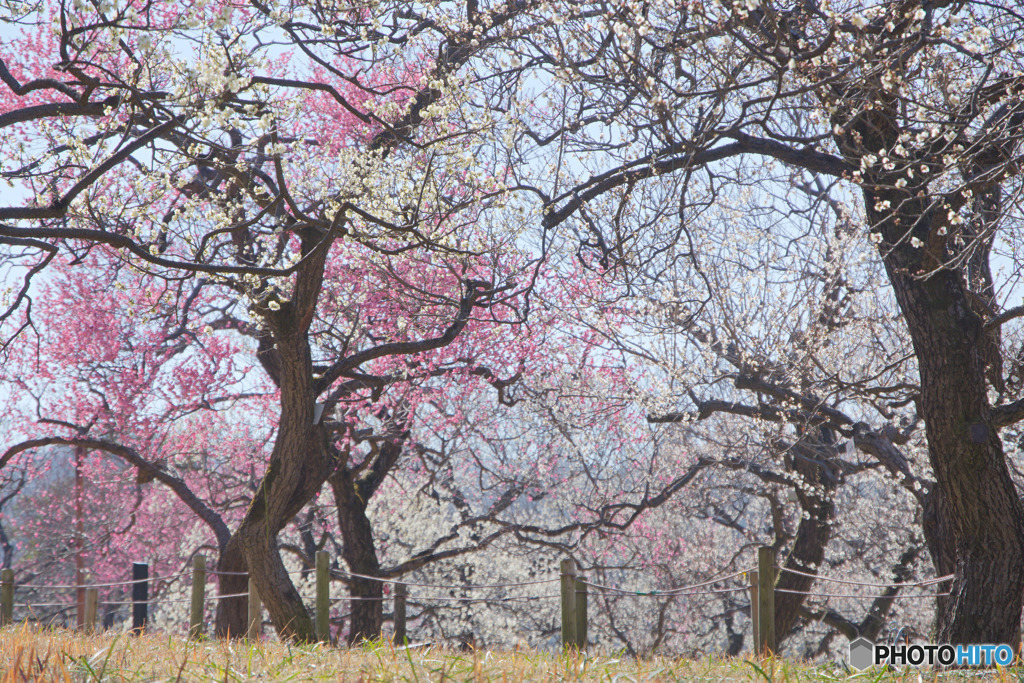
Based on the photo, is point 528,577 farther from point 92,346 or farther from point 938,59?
point 938,59

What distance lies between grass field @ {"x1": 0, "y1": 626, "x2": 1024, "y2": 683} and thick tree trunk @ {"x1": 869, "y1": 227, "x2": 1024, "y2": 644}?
1417 millimetres

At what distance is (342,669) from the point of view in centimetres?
276

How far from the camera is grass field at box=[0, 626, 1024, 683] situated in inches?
100

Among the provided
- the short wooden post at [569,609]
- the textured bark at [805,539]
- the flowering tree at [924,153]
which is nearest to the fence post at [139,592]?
the short wooden post at [569,609]

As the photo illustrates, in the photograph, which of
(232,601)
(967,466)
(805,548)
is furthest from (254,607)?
(805,548)

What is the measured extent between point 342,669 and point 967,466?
3778 millimetres

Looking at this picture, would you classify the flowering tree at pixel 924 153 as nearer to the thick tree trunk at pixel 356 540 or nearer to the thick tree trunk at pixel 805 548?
the thick tree trunk at pixel 805 548

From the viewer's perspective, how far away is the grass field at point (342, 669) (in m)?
2.54

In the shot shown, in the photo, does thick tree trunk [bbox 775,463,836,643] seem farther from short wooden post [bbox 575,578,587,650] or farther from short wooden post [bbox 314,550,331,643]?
short wooden post [bbox 314,550,331,643]

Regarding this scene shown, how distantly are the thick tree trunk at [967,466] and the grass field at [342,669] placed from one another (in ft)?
4.65

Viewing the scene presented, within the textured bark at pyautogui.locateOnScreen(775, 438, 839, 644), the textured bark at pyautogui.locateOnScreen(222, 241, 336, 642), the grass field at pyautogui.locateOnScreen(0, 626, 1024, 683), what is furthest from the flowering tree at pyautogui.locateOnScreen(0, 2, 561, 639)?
the textured bark at pyautogui.locateOnScreen(775, 438, 839, 644)

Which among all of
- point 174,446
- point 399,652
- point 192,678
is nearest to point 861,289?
point 399,652

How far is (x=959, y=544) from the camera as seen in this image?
4500 millimetres

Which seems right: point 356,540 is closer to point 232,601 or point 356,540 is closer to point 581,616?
point 232,601
